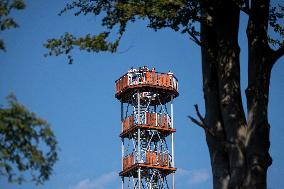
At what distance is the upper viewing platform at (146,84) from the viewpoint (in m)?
48.5

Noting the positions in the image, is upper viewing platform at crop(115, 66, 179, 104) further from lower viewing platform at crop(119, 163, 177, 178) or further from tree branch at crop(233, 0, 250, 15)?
tree branch at crop(233, 0, 250, 15)

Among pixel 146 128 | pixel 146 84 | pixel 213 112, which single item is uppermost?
pixel 146 84

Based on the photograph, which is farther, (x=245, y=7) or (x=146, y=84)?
(x=146, y=84)

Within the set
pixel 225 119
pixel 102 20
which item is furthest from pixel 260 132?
pixel 102 20

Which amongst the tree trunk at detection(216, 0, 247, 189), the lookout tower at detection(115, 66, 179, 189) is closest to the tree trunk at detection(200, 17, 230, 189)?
the tree trunk at detection(216, 0, 247, 189)

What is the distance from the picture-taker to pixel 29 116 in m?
9.75

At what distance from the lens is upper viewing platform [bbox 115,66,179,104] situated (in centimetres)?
4847

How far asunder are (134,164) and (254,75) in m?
34.1

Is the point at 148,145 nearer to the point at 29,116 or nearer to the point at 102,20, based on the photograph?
the point at 102,20

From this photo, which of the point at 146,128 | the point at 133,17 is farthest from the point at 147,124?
the point at 133,17

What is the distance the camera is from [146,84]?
48188mm

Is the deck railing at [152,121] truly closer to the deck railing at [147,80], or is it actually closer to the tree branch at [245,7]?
the deck railing at [147,80]

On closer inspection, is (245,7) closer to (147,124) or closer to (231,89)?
(231,89)

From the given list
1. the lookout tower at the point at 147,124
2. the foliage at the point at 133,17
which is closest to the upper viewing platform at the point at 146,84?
the lookout tower at the point at 147,124
